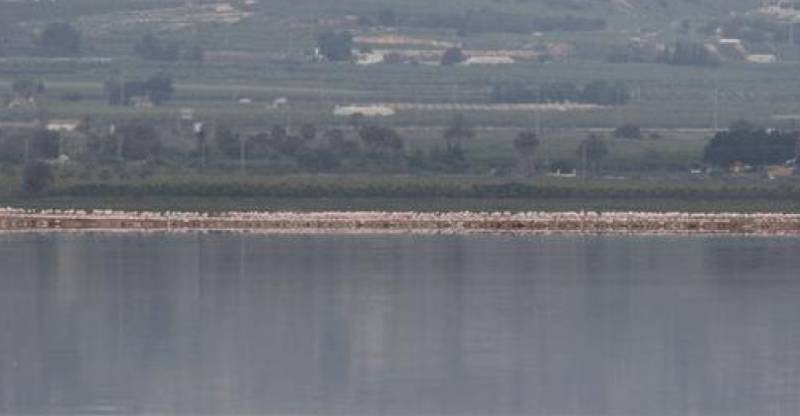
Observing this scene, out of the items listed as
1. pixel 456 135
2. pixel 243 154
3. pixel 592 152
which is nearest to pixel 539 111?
pixel 456 135

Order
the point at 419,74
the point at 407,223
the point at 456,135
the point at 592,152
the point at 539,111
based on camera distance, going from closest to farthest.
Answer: the point at 407,223, the point at 592,152, the point at 456,135, the point at 539,111, the point at 419,74

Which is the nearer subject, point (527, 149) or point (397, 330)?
point (397, 330)

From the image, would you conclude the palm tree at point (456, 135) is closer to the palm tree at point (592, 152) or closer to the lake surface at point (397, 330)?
the palm tree at point (592, 152)

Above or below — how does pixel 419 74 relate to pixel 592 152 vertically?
below

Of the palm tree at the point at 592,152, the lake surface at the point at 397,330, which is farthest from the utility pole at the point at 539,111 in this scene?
the lake surface at the point at 397,330

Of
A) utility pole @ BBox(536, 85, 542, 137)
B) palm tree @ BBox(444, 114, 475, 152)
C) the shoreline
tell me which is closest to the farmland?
utility pole @ BBox(536, 85, 542, 137)

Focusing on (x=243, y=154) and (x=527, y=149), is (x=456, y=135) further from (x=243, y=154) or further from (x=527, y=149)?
(x=243, y=154)

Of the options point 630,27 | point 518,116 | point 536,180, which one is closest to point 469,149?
point 536,180

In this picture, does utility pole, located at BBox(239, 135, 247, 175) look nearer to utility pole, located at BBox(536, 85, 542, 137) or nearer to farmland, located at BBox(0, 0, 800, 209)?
farmland, located at BBox(0, 0, 800, 209)
